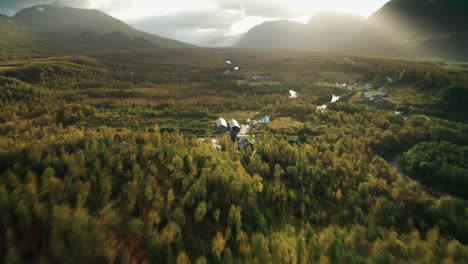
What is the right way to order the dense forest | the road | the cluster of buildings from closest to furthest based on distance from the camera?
the dense forest → the road → the cluster of buildings

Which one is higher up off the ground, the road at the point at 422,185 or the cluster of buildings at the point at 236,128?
the cluster of buildings at the point at 236,128

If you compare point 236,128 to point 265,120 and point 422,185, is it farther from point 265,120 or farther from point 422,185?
point 422,185

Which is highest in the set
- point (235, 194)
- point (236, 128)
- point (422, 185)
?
point (236, 128)

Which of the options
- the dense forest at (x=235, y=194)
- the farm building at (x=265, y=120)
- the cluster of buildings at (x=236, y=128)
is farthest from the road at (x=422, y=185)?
the farm building at (x=265, y=120)

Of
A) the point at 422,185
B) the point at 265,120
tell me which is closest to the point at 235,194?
the point at 422,185

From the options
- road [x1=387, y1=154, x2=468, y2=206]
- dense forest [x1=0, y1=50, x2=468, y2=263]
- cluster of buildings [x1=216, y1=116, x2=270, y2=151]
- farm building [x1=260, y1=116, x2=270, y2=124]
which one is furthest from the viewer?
farm building [x1=260, y1=116, x2=270, y2=124]

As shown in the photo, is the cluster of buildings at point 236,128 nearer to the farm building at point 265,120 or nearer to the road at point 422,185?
the farm building at point 265,120

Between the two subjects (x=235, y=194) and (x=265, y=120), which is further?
(x=265, y=120)

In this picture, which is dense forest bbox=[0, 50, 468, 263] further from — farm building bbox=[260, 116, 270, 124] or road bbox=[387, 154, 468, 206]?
farm building bbox=[260, 116, 270, 124]

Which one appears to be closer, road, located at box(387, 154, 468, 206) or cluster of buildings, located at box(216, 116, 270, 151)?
road, located at box(387, 154, 468, 206)

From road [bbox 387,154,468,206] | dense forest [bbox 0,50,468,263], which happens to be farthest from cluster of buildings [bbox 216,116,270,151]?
road [bbox 387,154,468,206]

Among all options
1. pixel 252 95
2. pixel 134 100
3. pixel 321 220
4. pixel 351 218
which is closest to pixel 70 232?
pixel 321 220

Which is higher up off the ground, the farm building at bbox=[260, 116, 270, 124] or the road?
the farm building at bbox=[260, 116, 270, 124]

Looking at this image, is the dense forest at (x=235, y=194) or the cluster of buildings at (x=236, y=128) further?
the cluster of buildings at (x=236, y=128)
